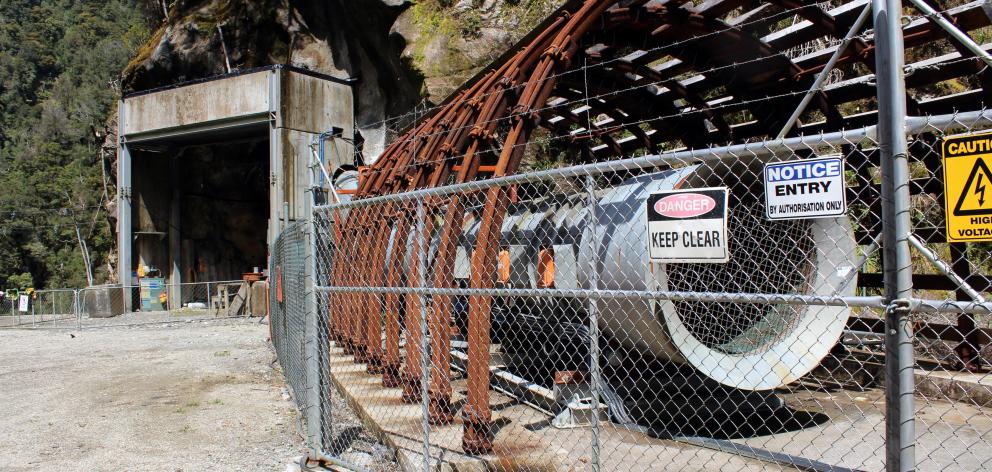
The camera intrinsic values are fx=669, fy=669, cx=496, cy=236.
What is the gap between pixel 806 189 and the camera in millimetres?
2658

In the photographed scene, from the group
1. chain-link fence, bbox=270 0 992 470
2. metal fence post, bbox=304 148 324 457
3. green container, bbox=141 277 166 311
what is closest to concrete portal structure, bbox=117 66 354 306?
green container, bbox=141 277 166 311

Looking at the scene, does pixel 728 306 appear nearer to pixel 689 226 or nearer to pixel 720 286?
pixel 720 286

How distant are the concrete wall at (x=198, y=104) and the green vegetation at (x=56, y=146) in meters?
15.8

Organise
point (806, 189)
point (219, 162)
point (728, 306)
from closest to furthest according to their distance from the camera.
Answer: point (806, 189) → point (728, 306) → point (219, 162)

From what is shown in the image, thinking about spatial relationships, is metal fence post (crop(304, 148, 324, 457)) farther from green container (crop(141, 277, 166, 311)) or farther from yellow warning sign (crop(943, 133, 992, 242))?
green container (crop(141, 277, 166, 311))

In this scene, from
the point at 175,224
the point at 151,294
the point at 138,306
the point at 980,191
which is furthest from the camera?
the point at 175,224

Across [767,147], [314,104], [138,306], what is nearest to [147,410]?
[767,147]

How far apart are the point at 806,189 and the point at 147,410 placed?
7.98 m

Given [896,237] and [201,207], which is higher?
[201,207]

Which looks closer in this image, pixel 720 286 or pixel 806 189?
pixel 806 189

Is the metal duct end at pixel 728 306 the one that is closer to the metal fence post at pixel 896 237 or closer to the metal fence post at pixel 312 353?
the metal fence post at pixel 312 353

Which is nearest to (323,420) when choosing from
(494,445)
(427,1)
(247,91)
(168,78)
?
(494,445)

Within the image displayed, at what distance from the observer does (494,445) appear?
528cm

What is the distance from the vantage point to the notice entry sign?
2.94 metres
